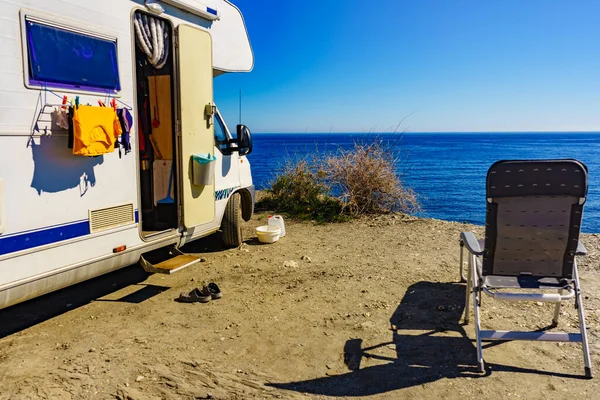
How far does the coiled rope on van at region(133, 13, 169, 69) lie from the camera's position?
4.55 metres

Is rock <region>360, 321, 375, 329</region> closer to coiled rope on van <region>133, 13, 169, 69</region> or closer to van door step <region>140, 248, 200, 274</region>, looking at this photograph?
van door step <region>140, 248, 200, 274</region>

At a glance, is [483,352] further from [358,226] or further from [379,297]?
[358,226]

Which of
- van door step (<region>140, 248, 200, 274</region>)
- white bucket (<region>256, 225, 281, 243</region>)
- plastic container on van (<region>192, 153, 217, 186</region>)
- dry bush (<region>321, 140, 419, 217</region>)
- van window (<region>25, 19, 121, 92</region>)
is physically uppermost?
van window (<region>25, 19, 121, 92</region>)

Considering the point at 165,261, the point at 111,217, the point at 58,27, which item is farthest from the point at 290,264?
the point at 58,27

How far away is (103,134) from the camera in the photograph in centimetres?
385

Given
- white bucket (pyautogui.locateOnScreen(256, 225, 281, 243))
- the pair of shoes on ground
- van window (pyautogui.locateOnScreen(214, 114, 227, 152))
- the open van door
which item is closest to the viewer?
the pair of shoes on ground

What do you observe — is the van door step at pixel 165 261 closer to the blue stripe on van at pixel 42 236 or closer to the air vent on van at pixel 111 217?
the air vent on van at pixel 111 217

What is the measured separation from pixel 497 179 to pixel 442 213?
1500cm

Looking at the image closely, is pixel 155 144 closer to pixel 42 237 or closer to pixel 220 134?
pixel 220 134

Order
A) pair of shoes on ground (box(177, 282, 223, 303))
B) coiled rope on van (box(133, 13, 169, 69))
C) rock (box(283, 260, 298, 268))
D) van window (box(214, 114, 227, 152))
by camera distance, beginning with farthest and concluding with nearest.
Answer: van window (box(214, 114, 227, 152))
rock (box(283, 260, 298, 268))
pair of shoes on ground (box(177, 282, 223, 303))
coiled rope on van (box(133, 13, 169, 69))

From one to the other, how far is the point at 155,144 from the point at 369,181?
189 inches

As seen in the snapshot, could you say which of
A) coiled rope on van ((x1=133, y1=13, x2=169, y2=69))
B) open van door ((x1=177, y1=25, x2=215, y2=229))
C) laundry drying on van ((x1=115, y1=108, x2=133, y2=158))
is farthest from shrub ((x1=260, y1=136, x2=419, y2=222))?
laundry drying on van ((x1=115, y1=108, x2=133, y2=158))

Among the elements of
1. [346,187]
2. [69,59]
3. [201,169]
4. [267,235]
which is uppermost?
[69,59]

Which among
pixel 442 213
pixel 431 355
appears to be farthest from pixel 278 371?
pixel 442 213
